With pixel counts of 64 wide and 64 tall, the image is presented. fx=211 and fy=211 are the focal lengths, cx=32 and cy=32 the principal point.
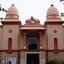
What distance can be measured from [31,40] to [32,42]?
0.32m

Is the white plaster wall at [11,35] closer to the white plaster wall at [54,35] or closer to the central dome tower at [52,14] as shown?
the white plaster wall at [54,35]

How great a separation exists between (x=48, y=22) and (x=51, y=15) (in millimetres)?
1604

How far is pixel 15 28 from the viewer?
28.7 m

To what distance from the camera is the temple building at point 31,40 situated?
27.5 m

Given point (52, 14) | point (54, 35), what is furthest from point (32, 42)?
point (52, 14)

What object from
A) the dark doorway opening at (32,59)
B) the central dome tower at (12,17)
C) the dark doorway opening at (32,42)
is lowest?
the dark doorway opening at (32,59)

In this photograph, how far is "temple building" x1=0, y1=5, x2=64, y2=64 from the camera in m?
27.5

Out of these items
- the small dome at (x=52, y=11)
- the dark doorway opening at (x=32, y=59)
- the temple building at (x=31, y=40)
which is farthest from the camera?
the small dome at (x=52, y=11)

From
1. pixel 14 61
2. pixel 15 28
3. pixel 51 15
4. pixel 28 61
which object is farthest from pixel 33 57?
pixel 51 15

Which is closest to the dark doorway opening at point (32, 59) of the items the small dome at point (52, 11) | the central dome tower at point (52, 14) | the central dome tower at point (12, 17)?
the central dome tower at point (12, 17)

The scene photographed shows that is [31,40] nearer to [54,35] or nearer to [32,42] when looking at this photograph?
[32,42]

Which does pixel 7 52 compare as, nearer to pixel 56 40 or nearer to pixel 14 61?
pixel 14 61

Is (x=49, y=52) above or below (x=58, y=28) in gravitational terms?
below

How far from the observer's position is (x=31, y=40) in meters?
28.7
